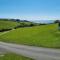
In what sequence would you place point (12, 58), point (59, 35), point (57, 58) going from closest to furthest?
point (57, 58) < point (12, 58) < point (59, 35)

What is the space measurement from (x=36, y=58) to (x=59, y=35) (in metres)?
23.8

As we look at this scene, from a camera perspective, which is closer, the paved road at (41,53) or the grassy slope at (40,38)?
the paved road at (41,53)

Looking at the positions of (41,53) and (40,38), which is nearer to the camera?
(41,53)

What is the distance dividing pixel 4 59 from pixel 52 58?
235 inches

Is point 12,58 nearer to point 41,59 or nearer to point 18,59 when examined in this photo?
point 18,59

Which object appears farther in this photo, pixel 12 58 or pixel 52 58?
pixel 12 58

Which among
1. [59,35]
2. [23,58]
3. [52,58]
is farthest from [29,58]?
[59,35]

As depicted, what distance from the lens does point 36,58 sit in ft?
85.1

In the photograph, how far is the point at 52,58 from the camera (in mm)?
24859

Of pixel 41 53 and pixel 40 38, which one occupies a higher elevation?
pixel 41 53

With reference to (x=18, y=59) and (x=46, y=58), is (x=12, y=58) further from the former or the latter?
(x=46, y=58)

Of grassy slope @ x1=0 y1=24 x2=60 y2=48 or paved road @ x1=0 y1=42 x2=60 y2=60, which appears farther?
grassy slope @ x1=0 y1=24 x2=60 y2=48

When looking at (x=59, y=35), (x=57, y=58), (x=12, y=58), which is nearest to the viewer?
(x=57, y=58)

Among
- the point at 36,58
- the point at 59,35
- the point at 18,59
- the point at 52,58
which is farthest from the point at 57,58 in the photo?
the point at 59,35
